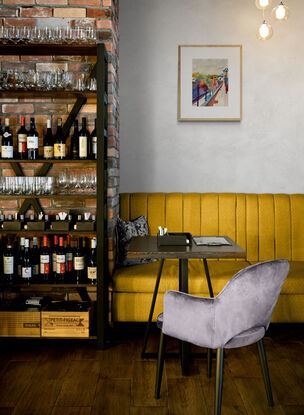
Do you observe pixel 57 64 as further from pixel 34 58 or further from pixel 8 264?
pixel 8 264

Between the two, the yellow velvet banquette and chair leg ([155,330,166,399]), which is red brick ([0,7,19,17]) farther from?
chair leg ([155,330,166,399])

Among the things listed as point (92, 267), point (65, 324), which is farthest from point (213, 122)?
point (65, 324)

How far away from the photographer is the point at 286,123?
3795 mm

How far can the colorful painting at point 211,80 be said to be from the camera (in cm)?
374

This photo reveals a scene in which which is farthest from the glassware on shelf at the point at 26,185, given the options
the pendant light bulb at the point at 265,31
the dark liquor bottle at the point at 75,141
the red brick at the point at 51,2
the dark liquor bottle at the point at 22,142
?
the pendant light bulb at the point at 265,31

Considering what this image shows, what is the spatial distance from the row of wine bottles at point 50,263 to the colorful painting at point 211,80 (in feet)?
5.93

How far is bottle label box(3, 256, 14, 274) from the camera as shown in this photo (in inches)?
112

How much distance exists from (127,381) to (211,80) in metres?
2.70

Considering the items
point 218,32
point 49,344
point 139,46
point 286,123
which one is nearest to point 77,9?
point 139,46

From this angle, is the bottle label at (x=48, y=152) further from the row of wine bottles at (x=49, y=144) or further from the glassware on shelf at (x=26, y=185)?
the glassware on shelf at (x=26, y=185)

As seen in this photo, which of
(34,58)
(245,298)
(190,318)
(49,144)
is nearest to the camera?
(245,298)

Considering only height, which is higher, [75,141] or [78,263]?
[75,141]

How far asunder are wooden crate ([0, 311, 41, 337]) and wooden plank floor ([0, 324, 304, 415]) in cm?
7

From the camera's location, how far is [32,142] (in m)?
2.82
